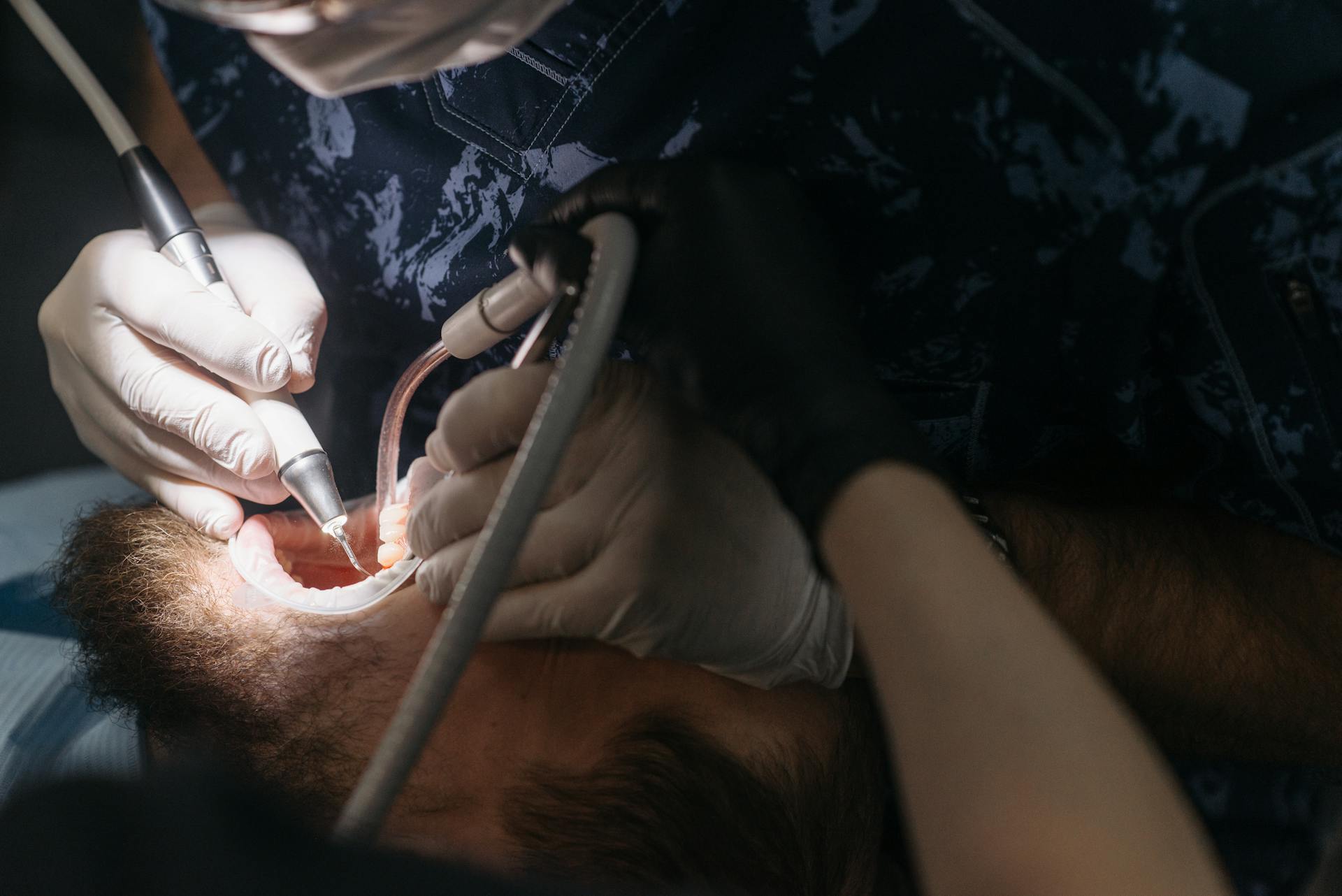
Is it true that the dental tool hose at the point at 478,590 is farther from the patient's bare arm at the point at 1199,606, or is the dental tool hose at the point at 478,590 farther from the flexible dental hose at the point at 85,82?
the flexible dental hose at the point at 85,82

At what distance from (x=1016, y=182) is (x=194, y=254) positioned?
0.71 metres

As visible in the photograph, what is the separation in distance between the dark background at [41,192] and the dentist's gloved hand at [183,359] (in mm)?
290

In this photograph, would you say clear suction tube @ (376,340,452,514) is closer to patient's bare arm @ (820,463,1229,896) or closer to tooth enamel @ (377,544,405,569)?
tooth enamel @ (377,544,405,569)

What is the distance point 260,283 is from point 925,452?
65 centimetres

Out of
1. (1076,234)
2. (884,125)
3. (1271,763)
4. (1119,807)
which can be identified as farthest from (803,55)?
(1271,763)

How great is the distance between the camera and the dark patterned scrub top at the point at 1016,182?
0.51m

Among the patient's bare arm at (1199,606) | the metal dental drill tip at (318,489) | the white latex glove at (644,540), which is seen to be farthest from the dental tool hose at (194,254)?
the patient's bare arm at (1199,606)

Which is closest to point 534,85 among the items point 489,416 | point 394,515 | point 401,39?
point 401,39

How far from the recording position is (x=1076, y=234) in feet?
1.89

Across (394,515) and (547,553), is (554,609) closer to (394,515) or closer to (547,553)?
(547,553)

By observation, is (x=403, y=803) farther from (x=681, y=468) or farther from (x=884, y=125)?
(x=884, y=125)

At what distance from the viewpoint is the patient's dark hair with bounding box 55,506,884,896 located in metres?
0.61

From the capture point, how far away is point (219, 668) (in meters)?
0.69

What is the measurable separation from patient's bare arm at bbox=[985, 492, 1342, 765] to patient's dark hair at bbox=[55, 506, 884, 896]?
24 cm
